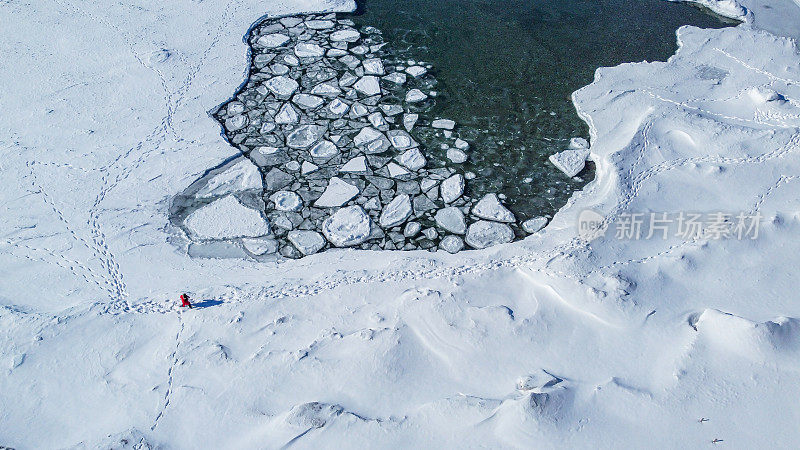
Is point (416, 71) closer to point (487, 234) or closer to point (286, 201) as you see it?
point (286, 201)

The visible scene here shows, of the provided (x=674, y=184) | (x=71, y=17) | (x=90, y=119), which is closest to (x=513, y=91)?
(x=674, y=184)

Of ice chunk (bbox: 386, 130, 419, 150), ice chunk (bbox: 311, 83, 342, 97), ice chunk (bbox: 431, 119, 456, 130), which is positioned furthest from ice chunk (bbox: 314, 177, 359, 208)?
ice chunk (bbox: 311, 83, 342, 97)

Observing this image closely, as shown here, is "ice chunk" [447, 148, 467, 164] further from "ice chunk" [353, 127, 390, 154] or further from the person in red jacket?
the person in red jacket

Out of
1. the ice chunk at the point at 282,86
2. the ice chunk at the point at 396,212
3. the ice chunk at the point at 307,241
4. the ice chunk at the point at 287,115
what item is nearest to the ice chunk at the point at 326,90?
the ice chunk at the point at 282,86

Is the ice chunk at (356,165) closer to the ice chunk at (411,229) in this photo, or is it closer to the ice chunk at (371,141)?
the ice chunk at (371,141)

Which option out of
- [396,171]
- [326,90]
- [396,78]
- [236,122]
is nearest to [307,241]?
[396,171]
